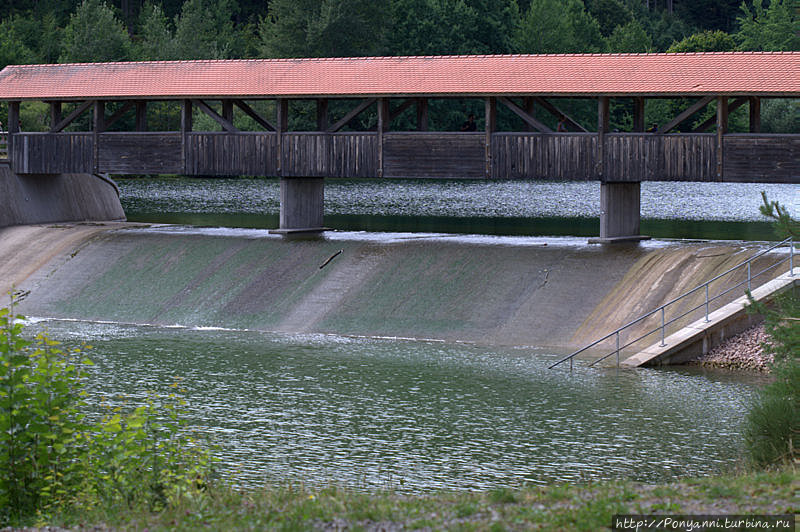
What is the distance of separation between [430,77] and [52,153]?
14.2 metres

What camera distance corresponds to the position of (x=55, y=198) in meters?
42.1

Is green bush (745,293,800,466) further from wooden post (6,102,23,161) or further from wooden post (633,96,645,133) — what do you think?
wooden post (6,102,23,161)

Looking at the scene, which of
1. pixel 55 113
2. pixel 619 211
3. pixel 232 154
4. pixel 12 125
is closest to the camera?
pixel 619 211

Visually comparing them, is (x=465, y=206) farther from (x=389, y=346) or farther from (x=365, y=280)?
(x=389, y=346)

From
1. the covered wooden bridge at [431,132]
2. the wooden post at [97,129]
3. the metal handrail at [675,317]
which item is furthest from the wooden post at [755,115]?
the wooden post at [97,129]

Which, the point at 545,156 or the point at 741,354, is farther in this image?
the point at 545,156

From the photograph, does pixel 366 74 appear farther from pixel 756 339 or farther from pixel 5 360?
pixel 5 360

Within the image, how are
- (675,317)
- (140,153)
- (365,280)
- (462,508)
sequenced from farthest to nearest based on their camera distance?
(140,153)
(365,280)
(675,317)
(462,508)

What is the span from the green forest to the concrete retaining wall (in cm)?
2643

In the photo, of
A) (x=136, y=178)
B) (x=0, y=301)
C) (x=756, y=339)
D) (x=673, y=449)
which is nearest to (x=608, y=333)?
(x=756, y=339)

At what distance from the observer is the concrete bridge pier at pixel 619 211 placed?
106 ft

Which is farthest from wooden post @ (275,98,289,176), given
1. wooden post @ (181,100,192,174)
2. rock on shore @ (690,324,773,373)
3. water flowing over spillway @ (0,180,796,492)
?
rock on shore @ (690,324,773,373)

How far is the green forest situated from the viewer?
81.5 metres

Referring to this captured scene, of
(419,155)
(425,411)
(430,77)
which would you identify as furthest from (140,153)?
(425,411)
